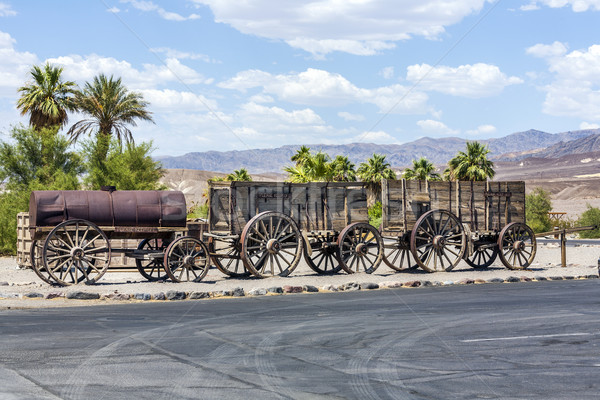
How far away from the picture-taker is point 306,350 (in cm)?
983

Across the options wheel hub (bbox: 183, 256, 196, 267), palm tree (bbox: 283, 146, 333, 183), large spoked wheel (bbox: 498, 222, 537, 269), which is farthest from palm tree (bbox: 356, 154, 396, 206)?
wheel hub (bbox: 183, 256, 196, 267)

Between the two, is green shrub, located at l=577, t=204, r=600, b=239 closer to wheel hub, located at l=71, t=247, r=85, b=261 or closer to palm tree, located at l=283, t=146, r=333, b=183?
palm tree, located at l=283, t=146, r=333, b=183

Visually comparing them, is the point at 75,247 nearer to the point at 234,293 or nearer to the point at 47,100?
the point at 234,293

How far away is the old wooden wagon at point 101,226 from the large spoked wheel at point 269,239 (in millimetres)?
1261

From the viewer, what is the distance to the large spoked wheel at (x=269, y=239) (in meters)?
19.5

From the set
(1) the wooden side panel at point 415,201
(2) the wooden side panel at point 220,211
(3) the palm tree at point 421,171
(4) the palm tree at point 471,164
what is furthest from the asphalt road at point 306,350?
(3) the palm tree at point 421,171

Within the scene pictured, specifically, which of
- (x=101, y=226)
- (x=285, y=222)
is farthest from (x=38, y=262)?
(x=285, y=222)

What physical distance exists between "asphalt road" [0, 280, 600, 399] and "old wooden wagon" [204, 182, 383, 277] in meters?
4.66

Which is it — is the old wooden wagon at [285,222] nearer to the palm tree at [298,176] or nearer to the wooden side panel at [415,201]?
the wooden side panel at [415,201]

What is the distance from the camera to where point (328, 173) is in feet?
169

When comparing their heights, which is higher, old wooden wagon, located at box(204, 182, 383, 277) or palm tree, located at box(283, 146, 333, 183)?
palm tree, located at box(283, 146, 333, 183)

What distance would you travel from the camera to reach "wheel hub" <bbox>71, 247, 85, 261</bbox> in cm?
1834

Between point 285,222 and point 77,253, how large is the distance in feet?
19.3

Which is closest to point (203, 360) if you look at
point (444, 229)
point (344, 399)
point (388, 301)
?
point (344, 399)
